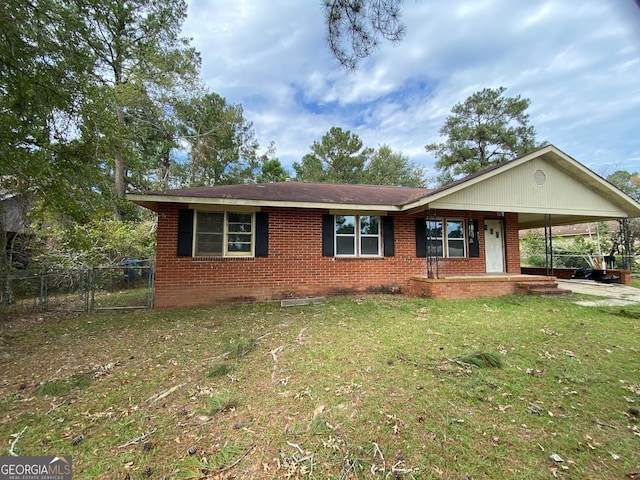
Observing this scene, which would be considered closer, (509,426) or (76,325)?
(509,426)

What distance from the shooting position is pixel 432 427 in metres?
2.34

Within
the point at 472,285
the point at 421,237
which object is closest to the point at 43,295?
the point at 421,237

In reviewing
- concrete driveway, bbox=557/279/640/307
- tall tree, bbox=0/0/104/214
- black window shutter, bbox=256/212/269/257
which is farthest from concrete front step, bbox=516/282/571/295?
tall tree, bbox=0/0/104/214

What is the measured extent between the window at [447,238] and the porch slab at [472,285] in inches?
49.7

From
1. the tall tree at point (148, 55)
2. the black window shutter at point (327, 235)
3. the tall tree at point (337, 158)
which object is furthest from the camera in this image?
the tall tree at point (337, 158)

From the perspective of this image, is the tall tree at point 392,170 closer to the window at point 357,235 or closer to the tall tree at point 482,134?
the tall tree at point 482,134

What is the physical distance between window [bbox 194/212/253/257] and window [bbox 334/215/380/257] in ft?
8.68

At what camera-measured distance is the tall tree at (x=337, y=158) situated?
26547 millimetres

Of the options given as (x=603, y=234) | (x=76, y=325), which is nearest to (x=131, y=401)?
(x=76, y=325)

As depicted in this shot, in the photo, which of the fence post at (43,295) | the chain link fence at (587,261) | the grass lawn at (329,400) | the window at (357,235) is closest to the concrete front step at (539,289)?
the grass lawn at (329,400)

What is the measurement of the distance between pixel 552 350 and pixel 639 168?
111 feet

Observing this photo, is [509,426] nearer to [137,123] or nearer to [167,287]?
[167,287]

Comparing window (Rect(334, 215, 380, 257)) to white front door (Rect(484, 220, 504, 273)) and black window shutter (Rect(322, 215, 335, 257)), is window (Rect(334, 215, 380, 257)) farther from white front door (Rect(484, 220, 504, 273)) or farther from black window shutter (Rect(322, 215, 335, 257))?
white front door (Rect(484, 220, 504, 273))

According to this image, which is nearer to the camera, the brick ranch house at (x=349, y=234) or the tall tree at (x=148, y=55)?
the brick ranch house at (x=349, y=234)
